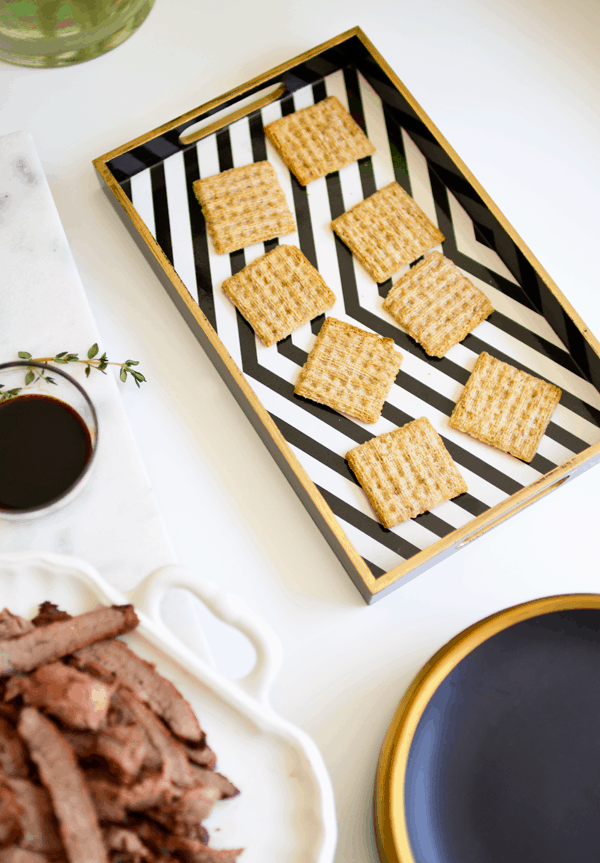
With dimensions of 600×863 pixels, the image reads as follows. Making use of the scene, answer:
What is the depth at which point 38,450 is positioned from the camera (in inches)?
28.2

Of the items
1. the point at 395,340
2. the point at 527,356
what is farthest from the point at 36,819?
the point at 527,356

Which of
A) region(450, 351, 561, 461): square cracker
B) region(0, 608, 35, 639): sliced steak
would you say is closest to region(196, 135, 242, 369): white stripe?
region(450, 351, 561, 461): square cracker

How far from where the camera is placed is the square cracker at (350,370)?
2.88ft

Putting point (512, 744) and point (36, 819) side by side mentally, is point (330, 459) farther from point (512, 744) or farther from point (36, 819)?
point (36, 819)

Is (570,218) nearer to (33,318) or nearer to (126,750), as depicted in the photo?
(33,318)

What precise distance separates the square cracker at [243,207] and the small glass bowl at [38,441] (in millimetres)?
328

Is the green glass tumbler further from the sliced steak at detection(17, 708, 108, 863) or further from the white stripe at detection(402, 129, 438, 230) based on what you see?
the sliced steak at detection(17, 708, 108, 863)

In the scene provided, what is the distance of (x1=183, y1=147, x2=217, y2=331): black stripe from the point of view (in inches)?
36.0

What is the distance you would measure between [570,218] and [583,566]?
0.55 metres

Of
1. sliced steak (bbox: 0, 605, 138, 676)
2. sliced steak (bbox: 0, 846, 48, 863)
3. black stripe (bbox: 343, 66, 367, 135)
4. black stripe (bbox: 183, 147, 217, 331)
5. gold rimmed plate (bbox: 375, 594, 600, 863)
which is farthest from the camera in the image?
black stripe (bbox: 343, 66, 367, 135)

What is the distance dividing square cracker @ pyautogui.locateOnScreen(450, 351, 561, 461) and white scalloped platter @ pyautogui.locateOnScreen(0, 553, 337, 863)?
1.52 feet

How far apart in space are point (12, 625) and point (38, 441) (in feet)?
0.75

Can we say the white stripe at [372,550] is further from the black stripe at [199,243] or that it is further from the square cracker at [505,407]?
the black stripe at [199,243]

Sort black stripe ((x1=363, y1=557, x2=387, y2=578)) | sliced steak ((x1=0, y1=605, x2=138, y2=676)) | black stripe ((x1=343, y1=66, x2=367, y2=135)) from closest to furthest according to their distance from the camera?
1. sliced steak ((x1=0, y1=605, x2=138, y2=676))
2. black stripe ((x1=363, y1=557, x2=387, y2=578))
3. black stripe ((x1=343, y1=66, x2=367, y2=135))
